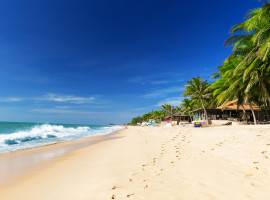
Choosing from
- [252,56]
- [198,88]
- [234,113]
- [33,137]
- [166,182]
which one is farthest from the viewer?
[234,113]

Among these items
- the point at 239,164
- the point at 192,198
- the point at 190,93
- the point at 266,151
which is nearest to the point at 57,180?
the point at 192,198

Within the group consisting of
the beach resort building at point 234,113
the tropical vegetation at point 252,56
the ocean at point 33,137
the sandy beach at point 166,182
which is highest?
the tropical vegetation at point 252,56

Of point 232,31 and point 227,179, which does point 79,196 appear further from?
point 232,31

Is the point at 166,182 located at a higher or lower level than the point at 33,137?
higher

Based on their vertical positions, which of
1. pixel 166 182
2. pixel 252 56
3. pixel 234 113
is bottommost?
pixel 166 182

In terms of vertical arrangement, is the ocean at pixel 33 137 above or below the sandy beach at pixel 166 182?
below

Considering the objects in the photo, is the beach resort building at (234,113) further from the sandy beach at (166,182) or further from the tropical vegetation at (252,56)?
the sandy beach at (166,182)

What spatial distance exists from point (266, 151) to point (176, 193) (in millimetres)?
4078

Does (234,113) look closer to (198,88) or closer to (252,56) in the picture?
(198,88)

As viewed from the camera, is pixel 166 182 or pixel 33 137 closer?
pixel 166 182

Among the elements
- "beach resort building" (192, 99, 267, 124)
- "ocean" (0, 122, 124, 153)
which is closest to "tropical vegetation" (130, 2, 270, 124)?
"beach resort building" (192, 99, 267, 124)

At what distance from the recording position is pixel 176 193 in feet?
9.00

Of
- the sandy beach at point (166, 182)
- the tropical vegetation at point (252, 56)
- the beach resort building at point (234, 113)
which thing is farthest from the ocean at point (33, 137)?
the beach resort building at point (234, 113)

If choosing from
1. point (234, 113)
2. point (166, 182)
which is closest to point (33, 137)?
point (166, 182)
